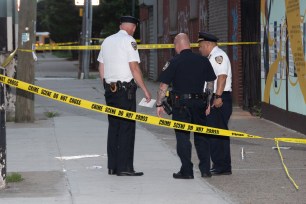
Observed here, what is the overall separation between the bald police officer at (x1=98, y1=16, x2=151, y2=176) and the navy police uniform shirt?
1.24 ft

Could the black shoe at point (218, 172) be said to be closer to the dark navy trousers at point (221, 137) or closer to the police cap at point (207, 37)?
the dark navy trousers at point (221, 137)

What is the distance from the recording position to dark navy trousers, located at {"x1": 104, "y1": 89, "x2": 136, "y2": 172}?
1048cm

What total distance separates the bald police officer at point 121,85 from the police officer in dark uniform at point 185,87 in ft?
1.23

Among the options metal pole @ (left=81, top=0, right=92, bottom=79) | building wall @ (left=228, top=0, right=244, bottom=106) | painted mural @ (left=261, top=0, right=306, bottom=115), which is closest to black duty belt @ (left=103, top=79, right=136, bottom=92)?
painted mural @ (left=261, top=0, right=306, bottom=115)

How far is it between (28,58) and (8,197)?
27.1 feet

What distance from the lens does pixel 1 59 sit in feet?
58.9

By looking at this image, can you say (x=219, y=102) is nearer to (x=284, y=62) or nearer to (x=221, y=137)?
(x=221, y=137)

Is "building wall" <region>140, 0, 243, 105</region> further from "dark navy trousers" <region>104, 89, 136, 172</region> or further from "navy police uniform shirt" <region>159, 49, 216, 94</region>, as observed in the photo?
"navy police uniform shirt" <region>159, 49, 216, 94</region>

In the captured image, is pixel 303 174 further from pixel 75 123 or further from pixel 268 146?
pixel 75 123

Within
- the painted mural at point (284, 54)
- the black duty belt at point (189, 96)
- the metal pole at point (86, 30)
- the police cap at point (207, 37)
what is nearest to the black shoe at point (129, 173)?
the black duty belt at point (189, 96)

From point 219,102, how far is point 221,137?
0.51 m

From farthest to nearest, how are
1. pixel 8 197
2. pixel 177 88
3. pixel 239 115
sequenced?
pixel 239 115
pixel 177 88
pixel 8 197

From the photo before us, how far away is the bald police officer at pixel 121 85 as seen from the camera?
10.4 metres

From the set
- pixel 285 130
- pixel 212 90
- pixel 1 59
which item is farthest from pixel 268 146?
pixel 1 59
